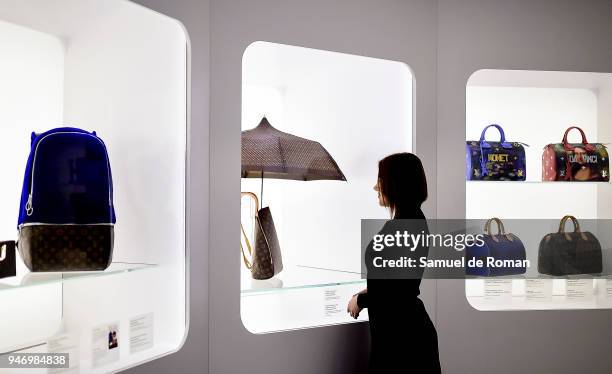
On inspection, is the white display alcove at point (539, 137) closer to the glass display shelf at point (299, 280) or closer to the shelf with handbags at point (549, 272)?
the shelf with handbags at point (549, 272)

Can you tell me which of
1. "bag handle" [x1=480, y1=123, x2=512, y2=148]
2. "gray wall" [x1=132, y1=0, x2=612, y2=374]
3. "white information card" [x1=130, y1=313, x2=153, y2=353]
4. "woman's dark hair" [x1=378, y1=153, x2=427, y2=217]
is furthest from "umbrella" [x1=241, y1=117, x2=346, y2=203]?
"bag handle" [x1=480, y1=123, x2=512, y2=148]

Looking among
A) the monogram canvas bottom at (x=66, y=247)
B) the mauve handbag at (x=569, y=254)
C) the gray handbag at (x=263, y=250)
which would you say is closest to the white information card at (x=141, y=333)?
the monogram canvas bottom at (x=66, y=247)

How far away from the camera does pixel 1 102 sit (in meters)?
2.15

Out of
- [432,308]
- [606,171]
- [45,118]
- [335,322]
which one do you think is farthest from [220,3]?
[606,171]

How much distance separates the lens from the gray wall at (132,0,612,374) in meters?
2.21

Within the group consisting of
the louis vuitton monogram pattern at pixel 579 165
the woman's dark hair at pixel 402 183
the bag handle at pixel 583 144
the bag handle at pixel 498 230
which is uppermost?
the bag handle at pixel 583 144

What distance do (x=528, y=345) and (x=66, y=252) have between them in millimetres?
2316

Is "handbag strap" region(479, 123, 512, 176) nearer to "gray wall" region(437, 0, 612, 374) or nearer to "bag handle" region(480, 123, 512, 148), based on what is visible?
"bag handle" region(480, 123, 512, 148)

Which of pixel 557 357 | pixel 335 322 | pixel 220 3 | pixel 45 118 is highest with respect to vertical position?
pixel 220 3

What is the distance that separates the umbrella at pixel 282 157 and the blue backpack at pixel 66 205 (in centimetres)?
66

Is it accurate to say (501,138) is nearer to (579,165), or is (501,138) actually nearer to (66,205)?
(579,165)

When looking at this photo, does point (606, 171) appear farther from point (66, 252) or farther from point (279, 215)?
point (66, 252)

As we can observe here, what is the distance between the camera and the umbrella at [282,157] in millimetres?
2380

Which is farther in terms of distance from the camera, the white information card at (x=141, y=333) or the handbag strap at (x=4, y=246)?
the white information card at (x=141, y=333)
